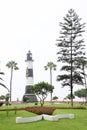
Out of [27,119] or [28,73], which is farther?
[28,73]

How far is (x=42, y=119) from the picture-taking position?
104ft

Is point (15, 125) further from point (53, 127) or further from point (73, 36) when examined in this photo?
point (73, 36)

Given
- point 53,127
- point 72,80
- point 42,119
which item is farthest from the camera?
point 72,80

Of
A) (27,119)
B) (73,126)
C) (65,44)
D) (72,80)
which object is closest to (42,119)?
(27,119)

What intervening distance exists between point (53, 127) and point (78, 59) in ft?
106

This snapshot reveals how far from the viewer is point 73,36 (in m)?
59.5

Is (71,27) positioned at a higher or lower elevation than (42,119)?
higher

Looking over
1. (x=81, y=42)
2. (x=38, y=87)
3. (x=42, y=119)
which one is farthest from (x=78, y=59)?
(x=42, y=119)

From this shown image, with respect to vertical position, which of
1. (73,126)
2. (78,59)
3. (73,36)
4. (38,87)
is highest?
(73,36)

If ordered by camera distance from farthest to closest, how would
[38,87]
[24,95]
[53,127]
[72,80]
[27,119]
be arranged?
[24,95] < [38,87] < [72,80] < [27,119] < [53,127]

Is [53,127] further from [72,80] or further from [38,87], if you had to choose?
[38,87]

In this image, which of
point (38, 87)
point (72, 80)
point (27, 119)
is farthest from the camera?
point (38, 87)

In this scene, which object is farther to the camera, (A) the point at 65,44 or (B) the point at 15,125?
(A) the point at 65,44

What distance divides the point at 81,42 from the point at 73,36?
1935 millimetres
